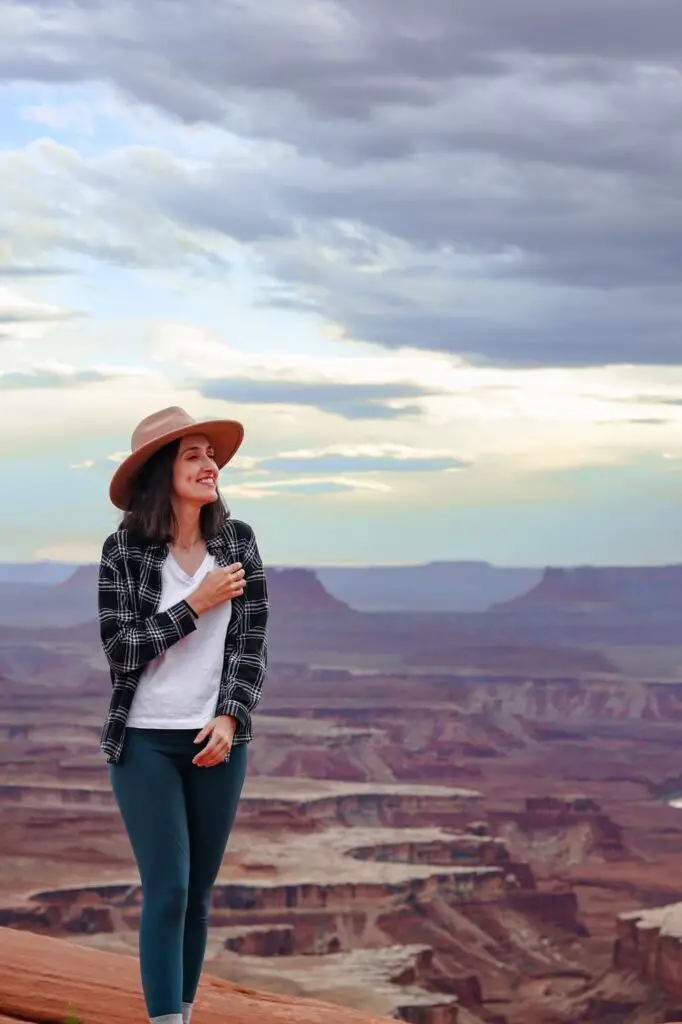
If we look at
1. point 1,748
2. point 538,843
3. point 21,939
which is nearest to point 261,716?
point 1,748

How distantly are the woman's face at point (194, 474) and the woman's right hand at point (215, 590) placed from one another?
237mm

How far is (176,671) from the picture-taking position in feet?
14.3

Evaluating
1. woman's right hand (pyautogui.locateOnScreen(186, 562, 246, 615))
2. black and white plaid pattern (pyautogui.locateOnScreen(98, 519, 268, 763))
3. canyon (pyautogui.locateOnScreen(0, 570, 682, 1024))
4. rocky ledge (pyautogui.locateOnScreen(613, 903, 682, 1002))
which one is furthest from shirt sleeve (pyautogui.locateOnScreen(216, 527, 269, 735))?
rocky ledge (pyautogui.locateOnScreen(613, 903, 682, 1002))

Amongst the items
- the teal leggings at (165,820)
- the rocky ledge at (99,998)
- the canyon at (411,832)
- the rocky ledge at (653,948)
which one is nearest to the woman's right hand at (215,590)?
the teal leggings at (165,820)

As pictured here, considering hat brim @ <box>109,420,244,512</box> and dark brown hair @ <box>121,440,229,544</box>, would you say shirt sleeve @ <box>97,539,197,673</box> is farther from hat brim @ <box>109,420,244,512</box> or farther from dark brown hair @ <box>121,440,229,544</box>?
hat brim @ <box>109,420,244,512</box>

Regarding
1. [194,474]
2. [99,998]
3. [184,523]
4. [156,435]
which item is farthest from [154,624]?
[99,998]

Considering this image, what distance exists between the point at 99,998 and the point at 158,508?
2714 mm

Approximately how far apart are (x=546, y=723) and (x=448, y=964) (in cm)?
6755

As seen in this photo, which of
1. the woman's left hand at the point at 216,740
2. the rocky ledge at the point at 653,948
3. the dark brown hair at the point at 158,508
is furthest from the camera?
the rocky ledge at the point at 653,948

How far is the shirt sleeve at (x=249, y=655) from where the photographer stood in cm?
432

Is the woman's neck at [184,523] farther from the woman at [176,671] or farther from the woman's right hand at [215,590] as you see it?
the woman's right hand at [215,590]

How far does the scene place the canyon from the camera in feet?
225

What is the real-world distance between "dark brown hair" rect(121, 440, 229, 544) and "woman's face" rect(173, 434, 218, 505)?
1.2 inches

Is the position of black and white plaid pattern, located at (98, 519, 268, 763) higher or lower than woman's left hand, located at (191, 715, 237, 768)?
higher
